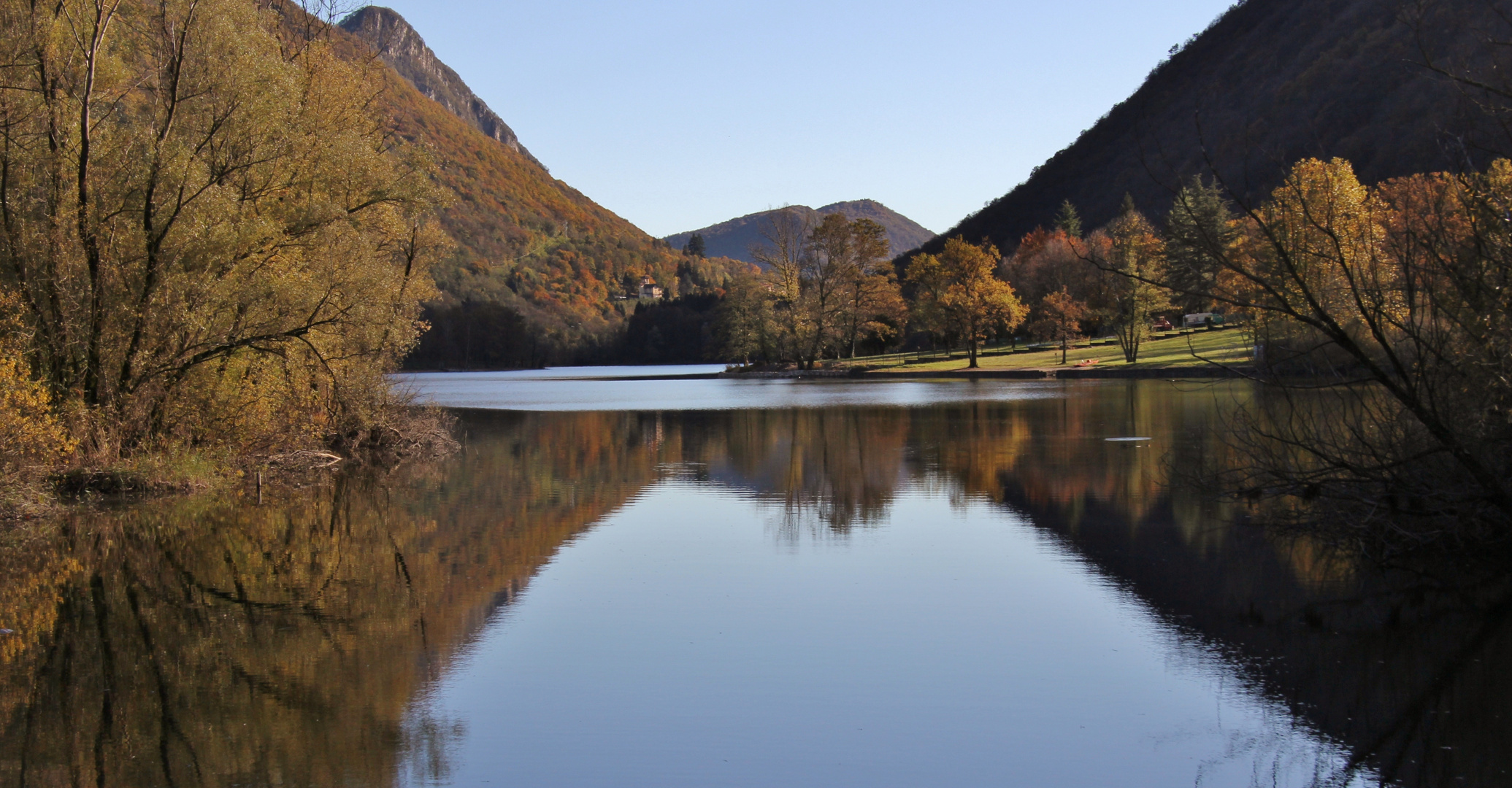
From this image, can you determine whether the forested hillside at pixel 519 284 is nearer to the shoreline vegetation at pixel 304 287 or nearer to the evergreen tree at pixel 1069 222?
the evergreen tree at pixel 1069 222

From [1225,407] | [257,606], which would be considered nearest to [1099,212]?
[1225,407]

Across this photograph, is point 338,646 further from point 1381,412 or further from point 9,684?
point 1381,412

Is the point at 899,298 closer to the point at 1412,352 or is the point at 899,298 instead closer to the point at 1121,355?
the point at 1121,355

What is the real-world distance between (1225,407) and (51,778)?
32232 millimetres

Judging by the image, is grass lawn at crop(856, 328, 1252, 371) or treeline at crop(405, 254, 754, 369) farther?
treeline at crop(405, 254, 754, 369)

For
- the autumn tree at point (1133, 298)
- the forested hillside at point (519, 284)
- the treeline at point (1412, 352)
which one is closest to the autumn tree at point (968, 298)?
the autumn tree at point (1133, 298)

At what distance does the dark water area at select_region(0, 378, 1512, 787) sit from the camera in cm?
653

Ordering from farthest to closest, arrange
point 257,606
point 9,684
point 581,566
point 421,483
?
point 421,483 < point 581,566 < point 257,606 < point 9,684

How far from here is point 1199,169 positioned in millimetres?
131875

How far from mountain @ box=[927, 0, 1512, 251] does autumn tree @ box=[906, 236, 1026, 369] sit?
16347 millimetres

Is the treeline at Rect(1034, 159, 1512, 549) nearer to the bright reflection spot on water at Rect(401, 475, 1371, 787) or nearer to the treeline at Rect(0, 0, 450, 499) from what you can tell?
the bright reflection spot on water at Rect(401, 475, 1371, 787)

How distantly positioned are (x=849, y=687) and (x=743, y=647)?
135 cm

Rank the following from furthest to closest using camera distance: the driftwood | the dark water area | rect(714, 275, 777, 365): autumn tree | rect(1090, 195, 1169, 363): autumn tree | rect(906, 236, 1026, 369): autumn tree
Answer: rect(714, 275, 777, 365): autumn tree → rect(906, 236, 1026, 369): autumn tree → rect(1090, 195, 1169, 363): autumn tree → the driftwood → the dark water area

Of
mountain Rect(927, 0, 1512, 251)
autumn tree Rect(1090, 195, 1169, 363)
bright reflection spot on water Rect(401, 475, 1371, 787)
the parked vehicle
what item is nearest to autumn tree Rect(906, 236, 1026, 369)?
autumn tree Rect(1090, 195, 1169, 363)
